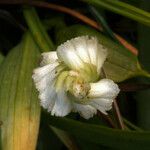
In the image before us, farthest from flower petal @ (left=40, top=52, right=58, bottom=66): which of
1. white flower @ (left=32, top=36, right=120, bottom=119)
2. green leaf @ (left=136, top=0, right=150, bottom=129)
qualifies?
green leaf @ (left=136, top=0, right=150, bottom=129)

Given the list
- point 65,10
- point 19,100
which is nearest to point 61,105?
point 19,100

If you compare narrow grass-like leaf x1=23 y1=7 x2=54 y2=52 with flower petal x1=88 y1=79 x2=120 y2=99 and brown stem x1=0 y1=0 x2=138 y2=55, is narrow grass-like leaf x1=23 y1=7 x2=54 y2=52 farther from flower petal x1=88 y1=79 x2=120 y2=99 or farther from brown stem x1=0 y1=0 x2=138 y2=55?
flower petal x1=88 y1=79 x2=120 y2=99

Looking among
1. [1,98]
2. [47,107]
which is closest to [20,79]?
[1,98]

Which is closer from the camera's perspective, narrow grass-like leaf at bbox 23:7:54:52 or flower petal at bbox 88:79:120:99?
flower petal at bbox 88:79:120:99

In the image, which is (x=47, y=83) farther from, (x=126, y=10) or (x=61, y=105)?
(x=126, y=10)

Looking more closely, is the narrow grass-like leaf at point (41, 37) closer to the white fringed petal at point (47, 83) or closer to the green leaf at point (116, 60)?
the green leaf at point (116, 60)

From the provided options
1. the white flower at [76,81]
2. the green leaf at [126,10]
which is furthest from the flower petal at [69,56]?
the green leaf at [126,10]

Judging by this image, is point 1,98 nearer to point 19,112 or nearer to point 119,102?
point 19,112
